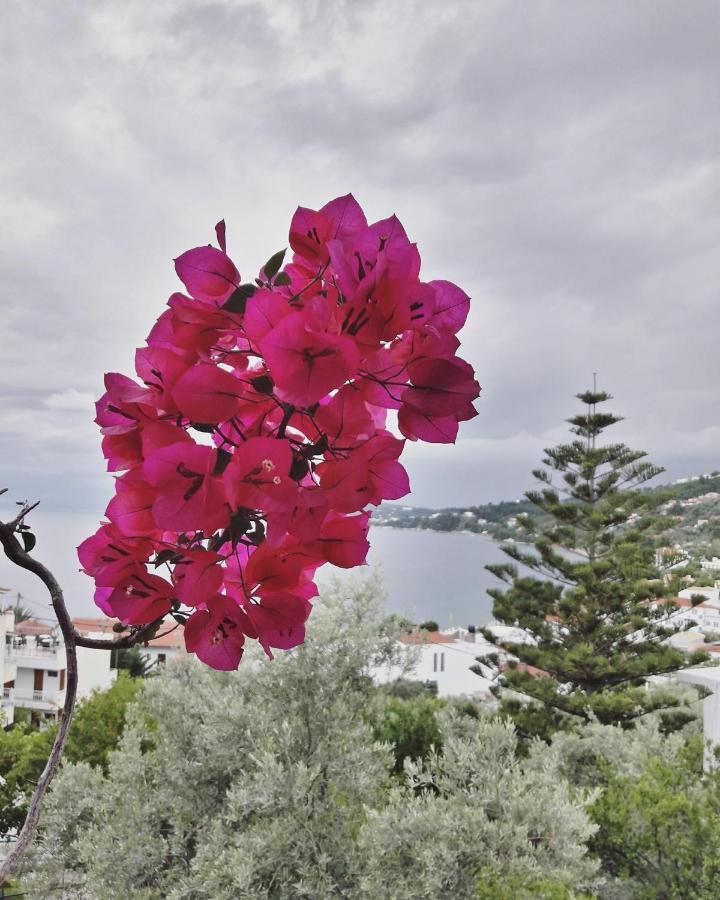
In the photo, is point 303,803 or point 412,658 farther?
point 412,658

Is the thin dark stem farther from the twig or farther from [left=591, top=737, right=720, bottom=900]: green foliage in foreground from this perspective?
[left=591, top=737, right=720, bottom=900]: green foliage in foreground

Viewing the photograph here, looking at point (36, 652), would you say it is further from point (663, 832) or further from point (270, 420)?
point (270, 420)

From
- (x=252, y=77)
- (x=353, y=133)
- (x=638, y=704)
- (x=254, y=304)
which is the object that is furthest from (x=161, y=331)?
(x=638, y=704)

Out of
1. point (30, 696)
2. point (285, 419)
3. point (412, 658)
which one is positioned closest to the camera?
point (285, 419)

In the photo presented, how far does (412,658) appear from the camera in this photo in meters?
5.63

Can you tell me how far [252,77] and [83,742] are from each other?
8.70 meters

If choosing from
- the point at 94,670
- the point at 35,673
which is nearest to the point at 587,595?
the point at 94,670

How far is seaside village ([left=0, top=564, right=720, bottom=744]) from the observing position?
7924 millimetres

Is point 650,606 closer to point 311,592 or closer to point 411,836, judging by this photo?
point 411,836

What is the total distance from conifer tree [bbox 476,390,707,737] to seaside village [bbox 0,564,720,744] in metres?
0.43

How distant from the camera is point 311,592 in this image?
0.47 m

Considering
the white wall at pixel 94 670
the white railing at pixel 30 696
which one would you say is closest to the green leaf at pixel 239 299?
the white wall at pixel 94 670

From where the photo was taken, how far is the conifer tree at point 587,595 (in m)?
10.6

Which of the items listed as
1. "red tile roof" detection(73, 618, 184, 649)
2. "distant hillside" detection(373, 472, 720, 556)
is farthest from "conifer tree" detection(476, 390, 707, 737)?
"red tile roof" detection(73, 618, 184, 649)
